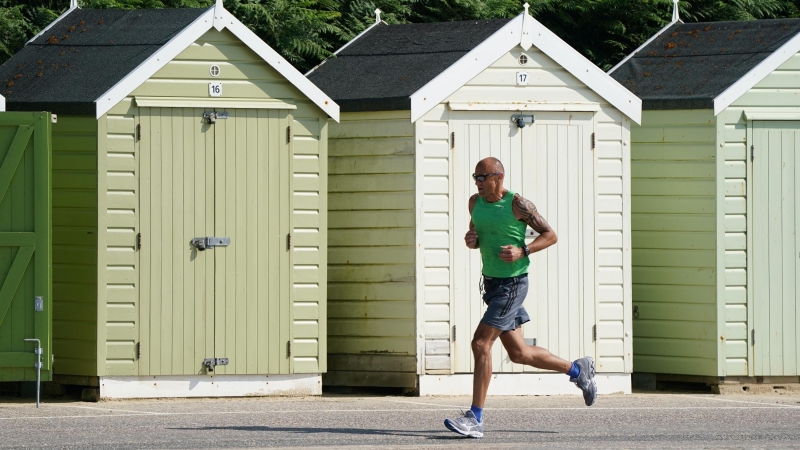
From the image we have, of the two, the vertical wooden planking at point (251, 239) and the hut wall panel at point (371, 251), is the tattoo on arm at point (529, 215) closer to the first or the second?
the hut wall panel at point (371, 251)

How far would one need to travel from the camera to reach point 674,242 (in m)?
12.2

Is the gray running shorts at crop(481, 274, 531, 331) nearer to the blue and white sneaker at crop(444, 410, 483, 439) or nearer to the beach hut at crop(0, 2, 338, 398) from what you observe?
the blue and white sneaker at crop(444, 410, 483, 439)

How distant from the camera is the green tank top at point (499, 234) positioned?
9.17 meters

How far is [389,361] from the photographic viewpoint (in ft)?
38.0

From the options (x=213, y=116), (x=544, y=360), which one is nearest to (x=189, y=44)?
(x=213, y=116)

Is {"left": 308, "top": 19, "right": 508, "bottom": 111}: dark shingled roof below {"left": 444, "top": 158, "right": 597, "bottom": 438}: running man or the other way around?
the other way around

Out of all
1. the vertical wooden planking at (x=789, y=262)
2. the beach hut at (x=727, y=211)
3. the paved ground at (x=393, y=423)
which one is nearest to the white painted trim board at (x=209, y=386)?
the paved ground at (x=393, y=423)

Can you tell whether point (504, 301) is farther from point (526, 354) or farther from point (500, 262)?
point (526, 354)

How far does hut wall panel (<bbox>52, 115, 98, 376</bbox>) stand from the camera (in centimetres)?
1091

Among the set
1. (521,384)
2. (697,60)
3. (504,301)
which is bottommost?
(521,384)

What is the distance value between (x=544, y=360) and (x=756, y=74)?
3873mm

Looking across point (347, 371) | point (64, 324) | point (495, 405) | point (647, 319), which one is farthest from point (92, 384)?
point (647, 319)

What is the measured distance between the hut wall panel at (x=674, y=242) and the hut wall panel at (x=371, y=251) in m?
2.21

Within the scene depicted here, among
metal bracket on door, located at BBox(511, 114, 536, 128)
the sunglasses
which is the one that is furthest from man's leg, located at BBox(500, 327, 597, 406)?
metal bracket on door, located at BBox(511, 114, 536, 128)
